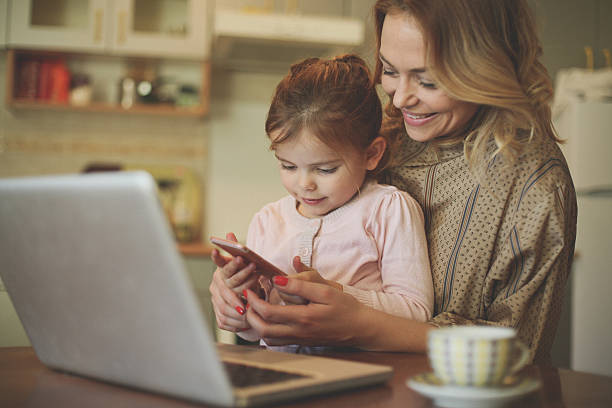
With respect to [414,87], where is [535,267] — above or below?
below

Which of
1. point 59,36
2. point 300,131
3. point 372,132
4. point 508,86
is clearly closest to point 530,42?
point 508,86

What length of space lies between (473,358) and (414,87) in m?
0.74

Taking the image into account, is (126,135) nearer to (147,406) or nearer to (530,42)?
(530,42)

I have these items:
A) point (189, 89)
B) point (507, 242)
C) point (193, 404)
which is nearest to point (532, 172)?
point (507, 242)

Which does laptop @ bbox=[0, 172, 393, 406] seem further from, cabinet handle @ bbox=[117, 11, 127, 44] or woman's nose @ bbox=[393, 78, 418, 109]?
cabinet handle @ bbox=[117, 11, 127, 44]

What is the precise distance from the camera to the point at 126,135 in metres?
3.68

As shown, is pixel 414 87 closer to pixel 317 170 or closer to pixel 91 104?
pixel 317 170

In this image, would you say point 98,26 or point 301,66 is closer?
point 301,66

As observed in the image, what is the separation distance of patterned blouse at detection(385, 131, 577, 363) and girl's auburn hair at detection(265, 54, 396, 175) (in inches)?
8.3

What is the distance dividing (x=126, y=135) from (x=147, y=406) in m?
3.19

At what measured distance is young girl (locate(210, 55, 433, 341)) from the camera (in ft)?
4.01

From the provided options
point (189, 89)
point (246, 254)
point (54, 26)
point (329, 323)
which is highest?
point (54, 26)

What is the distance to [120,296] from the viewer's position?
0.65 metres

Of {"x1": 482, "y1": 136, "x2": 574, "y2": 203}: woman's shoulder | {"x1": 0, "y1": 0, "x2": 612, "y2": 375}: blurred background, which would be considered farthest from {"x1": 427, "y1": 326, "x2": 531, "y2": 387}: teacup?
{"x1": 0, "y1": 0, "x2": 612, "y2": 375}: blurred background
